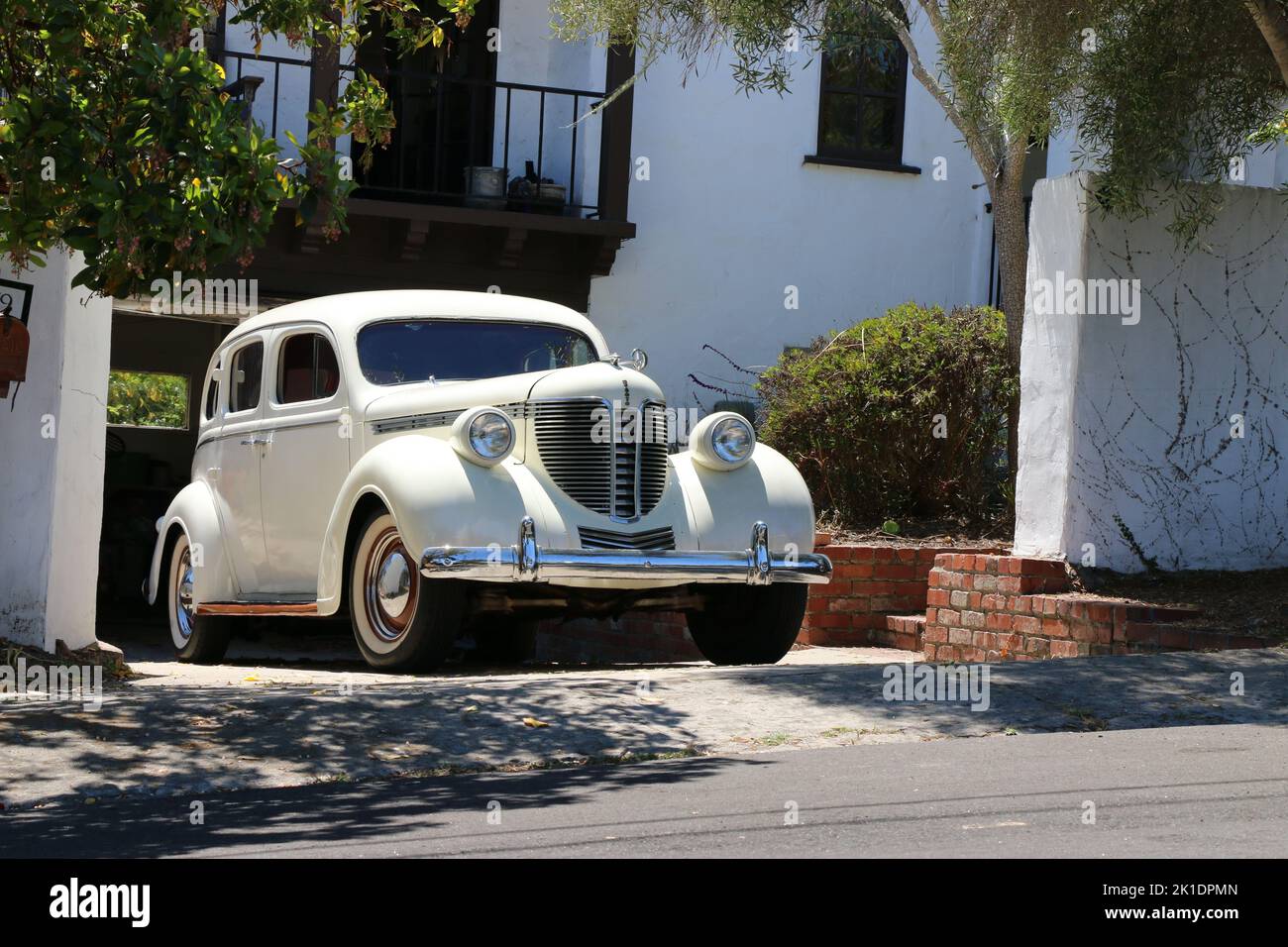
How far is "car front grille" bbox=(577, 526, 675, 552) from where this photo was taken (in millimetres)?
8172

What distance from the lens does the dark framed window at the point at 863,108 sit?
52.9 ft

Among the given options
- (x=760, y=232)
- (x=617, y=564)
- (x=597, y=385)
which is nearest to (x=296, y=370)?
(x=597, y=385)

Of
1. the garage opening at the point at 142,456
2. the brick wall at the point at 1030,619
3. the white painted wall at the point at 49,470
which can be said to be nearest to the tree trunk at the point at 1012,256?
the brick wall at the point at 1030,619

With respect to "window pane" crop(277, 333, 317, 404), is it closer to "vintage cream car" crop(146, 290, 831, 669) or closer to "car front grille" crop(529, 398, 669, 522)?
"vintage cream car" crop(146, 290, 831, 669)

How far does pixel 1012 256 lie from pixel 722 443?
4104 millimetres

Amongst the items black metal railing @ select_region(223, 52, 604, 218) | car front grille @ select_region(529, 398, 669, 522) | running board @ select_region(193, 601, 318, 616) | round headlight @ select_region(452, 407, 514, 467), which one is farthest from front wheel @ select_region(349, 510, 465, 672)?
black metal railing @ select_region(223, 52, 604, 218)

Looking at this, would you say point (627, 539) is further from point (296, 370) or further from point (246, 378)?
point (246, 378)

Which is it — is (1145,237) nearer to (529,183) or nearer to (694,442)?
(694,442)

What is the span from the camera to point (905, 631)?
10.9 meters

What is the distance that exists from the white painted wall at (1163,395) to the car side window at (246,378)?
4549 mm

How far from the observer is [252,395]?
10.2 m

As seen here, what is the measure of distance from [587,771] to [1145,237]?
5675 mm

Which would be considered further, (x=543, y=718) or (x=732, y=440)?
(x=732, y=440)

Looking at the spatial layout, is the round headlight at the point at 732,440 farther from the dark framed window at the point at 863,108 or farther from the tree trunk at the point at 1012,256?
the dark framed window at the point at 863,108
